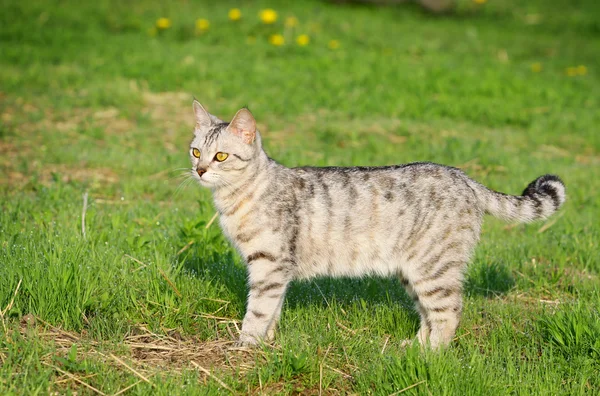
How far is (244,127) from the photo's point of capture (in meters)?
5.14

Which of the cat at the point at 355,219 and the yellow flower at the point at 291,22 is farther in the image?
the yellow flower at the point at 291,22

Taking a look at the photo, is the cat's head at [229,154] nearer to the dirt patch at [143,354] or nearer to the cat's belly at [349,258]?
the cat's belly at [349,258]

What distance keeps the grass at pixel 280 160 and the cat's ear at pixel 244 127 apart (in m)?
1.12

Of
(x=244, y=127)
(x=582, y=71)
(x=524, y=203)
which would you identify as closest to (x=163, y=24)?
(x=582, y=71)

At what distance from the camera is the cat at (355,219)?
16.3ft

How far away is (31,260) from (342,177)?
2282 mm

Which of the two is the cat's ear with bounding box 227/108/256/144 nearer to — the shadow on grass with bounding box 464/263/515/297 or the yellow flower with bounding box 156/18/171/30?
the shadow on grass with bounding box 464/263/515/297

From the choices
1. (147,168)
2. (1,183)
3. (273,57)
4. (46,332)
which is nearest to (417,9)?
(273,57)

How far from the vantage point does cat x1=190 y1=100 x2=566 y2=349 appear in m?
4.96

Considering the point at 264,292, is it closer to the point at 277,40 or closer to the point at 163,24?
the point at 277,40

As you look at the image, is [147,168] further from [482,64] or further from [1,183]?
[482,64]

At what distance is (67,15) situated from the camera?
1493 centimetres

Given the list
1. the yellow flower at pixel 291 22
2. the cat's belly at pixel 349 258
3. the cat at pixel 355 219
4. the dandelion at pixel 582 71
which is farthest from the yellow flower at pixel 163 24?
the cat's belly at pixel 349 258

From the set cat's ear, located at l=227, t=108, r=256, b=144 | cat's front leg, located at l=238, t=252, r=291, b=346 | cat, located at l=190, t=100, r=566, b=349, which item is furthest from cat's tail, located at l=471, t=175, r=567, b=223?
cat's ear, located at l=227, t=108, r=256, b=144
